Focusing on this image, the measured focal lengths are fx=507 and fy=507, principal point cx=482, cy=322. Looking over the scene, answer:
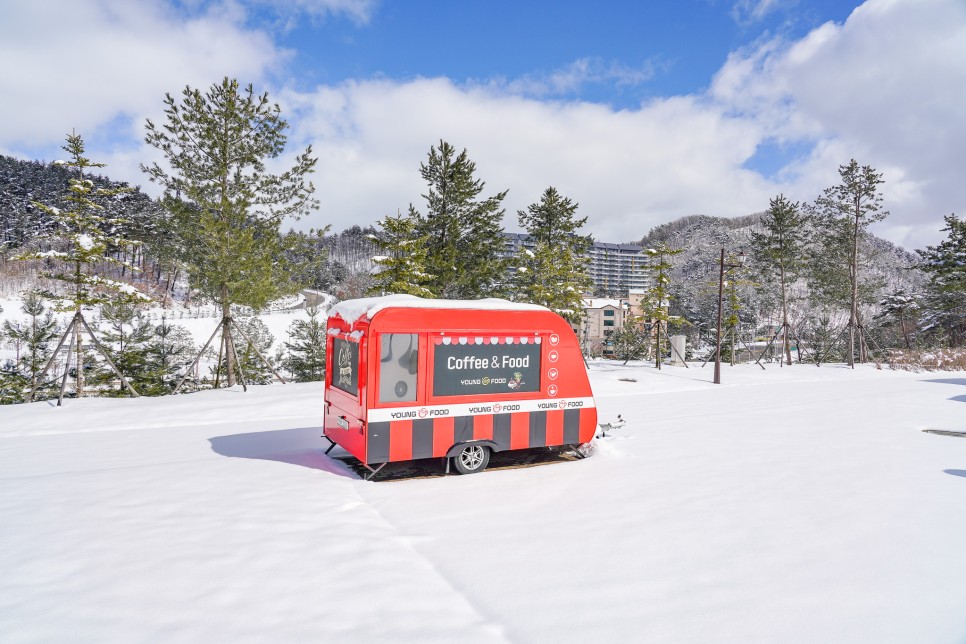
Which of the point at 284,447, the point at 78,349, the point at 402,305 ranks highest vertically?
the point at 402,305

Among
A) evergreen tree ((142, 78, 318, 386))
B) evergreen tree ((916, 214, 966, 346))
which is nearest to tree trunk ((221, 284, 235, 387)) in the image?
evergreen tree ((142, 78, 318, 386))

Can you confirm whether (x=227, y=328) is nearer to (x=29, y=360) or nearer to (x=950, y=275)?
(x=29, y=360)

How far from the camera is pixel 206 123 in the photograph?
16.8 m

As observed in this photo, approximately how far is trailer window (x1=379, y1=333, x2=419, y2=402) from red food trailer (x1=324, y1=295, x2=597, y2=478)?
0.01 m

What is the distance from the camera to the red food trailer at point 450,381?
6973mm

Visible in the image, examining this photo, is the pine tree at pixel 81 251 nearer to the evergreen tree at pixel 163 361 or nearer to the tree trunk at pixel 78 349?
the tree trunk at pixel 78 349

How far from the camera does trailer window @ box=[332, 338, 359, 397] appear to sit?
7.24 metres

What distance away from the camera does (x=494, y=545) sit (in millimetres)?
4965

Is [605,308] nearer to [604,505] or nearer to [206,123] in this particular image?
[206,123]

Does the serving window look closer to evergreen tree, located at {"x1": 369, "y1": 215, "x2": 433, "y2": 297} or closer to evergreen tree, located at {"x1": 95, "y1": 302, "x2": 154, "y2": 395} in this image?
evergreen tree, located at {"x1": 369, "y1": 215, "x2": 433, "y2": 297}

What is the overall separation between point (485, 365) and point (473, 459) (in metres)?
1.46

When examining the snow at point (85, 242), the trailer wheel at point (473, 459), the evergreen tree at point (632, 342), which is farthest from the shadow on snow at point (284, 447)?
the evergreen tree at point (632, 342)

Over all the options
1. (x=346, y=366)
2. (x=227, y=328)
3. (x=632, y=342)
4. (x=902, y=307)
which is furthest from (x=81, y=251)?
(x=902, y=307)

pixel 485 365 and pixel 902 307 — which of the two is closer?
pixel 485 365
